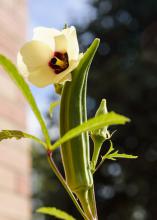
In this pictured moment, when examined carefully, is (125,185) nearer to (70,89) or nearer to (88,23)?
(88,23)

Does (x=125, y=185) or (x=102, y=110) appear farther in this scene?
(x=125, y=185)

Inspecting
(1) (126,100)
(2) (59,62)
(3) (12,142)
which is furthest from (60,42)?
(1) (126,100)

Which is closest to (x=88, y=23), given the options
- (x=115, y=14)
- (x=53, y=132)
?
(x=115, y=14)

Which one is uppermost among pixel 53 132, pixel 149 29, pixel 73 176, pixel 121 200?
pixel 149 29

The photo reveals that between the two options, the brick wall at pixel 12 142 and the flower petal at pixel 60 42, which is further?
the brick wall at pixel 12 142

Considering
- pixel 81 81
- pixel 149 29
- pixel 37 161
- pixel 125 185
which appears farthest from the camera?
pixel 37 161

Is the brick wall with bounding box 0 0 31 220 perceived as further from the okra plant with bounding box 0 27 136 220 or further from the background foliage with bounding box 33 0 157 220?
the background foliage with bounding box 33 0 157 220

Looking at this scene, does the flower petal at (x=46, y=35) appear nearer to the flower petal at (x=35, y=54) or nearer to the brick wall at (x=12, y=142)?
the flower petal at (x=35, y=54)

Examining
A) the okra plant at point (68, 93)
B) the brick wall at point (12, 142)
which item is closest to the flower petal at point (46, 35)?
the okra plant at point (68, 93)
